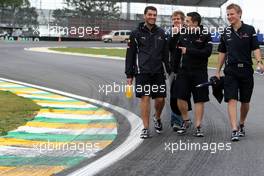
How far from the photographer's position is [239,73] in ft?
26.1

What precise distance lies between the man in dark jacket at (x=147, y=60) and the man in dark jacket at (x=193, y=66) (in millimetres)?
306

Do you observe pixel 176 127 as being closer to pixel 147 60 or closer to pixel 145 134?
pixel 145 134

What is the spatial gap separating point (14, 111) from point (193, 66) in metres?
3.82

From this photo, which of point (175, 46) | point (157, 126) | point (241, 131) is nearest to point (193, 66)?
point (175, 46)

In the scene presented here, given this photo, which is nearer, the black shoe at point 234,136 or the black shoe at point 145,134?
the black shoe at point 234,136

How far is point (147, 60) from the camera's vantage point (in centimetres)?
802

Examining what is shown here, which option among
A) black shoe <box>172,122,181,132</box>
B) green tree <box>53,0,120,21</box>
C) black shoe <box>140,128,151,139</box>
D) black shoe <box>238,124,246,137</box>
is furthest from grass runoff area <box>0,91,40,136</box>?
green tree <box>53,0,120,21</box>

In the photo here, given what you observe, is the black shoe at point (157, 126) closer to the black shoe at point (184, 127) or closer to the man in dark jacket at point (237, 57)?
the black shoe at point (184, 127)

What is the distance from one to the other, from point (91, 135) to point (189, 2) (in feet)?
231

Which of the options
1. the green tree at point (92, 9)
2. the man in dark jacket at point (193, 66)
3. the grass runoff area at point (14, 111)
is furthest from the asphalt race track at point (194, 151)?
the green tree at point (92, 9)

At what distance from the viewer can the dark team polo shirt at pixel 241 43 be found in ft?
25.9

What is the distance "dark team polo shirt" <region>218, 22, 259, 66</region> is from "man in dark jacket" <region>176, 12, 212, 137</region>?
346 millimetres

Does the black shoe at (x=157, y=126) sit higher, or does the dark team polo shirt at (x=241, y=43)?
the dark team polo shirt at (x=241, y=43)

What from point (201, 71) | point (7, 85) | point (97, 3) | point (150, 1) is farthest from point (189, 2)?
point (201, 71)
